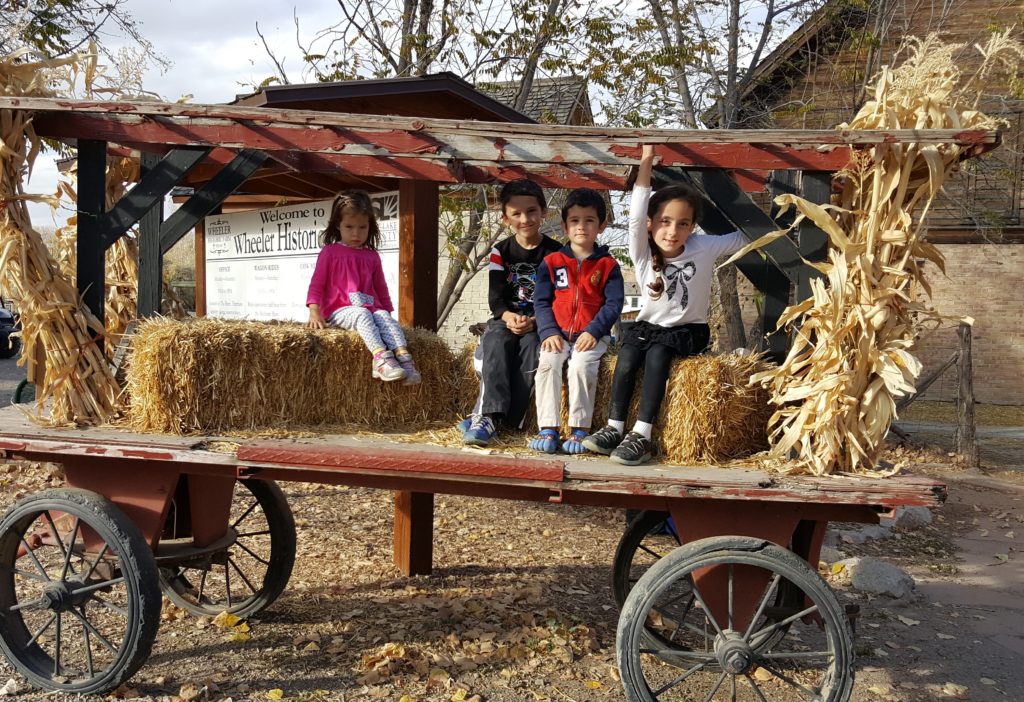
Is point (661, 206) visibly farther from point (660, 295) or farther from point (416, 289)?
point (416, 289)

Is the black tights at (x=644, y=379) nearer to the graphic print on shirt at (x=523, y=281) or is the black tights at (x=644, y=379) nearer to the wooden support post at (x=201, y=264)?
the graphic print on shirt at (x=523, y=281)

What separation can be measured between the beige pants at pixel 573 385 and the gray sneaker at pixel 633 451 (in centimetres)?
30

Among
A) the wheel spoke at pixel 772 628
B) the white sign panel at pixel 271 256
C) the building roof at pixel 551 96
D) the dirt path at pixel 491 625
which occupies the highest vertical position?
the building roof at pixel 551 96

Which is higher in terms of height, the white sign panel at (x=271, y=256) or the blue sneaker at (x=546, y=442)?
the white sign panel at (x=271, y=256)

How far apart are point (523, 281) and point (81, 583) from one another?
254cm

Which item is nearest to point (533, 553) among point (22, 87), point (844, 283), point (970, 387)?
point (844, 283)

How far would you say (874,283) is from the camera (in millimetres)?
3158

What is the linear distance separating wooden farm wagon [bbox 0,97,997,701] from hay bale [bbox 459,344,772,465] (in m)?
0.20

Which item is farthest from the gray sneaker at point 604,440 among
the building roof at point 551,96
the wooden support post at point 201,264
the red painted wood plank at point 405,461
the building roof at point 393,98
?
the building roof at point 551,96

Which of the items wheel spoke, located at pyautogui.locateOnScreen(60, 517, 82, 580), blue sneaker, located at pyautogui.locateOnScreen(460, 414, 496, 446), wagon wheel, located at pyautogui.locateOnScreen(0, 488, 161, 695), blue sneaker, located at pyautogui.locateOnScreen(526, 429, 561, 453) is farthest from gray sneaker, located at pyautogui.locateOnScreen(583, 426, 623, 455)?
wheel spoke, located at pyautogui.locateOnScreen(60, 517, 82, 580)

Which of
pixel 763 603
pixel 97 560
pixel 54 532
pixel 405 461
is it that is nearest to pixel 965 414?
pixel 763 603

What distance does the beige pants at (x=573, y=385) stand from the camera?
12.3 ft

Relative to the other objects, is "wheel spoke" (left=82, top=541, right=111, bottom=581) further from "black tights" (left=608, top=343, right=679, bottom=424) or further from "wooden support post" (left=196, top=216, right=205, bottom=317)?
"wooden support post" (left=196, top=216, right=205, bottom=317)

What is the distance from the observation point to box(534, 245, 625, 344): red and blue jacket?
3947 millimetres
